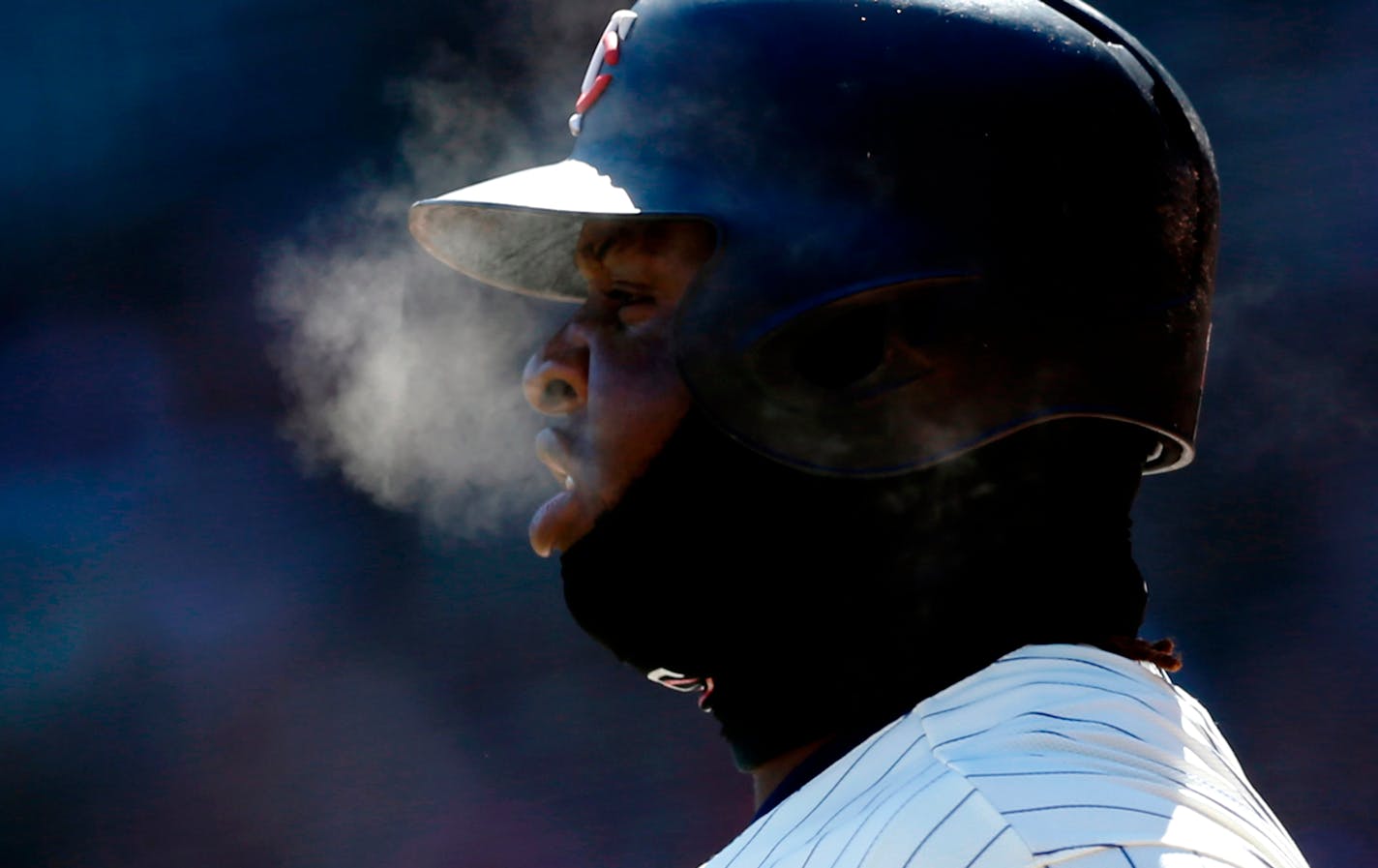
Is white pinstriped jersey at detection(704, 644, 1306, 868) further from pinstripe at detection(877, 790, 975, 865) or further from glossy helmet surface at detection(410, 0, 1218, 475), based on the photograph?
glossy helmet surface at detection(410, 0, 1218, 475)

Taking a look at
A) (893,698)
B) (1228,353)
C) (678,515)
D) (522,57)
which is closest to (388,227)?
(522,57)

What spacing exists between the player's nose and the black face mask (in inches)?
5.1

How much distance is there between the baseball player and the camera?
1473mm

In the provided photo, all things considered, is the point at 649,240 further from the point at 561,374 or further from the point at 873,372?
the point at 873,372

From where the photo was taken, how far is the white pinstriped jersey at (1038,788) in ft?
3.50

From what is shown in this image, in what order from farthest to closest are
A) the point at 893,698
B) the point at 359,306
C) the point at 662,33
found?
1. the point at 359,306
2. the point at 662,33
3. the point at 893,698

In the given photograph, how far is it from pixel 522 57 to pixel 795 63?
2.10 m

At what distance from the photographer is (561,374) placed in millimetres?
1620

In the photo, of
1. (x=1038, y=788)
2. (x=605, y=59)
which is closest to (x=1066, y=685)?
(x=1038, y=788)

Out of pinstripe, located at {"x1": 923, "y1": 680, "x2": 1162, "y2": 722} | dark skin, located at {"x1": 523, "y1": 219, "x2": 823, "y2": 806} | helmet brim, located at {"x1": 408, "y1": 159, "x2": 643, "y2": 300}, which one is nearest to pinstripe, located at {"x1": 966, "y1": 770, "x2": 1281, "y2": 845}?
pinstripe, located at {"x1": 923, "y1": 680, "x2": 1162, "y2": 722}

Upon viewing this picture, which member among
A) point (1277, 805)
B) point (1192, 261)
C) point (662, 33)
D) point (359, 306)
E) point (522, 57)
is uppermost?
point (662, 33)

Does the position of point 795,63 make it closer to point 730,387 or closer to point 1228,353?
point 730,387

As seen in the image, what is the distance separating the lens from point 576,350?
1632mm

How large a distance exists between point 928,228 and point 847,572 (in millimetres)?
357
